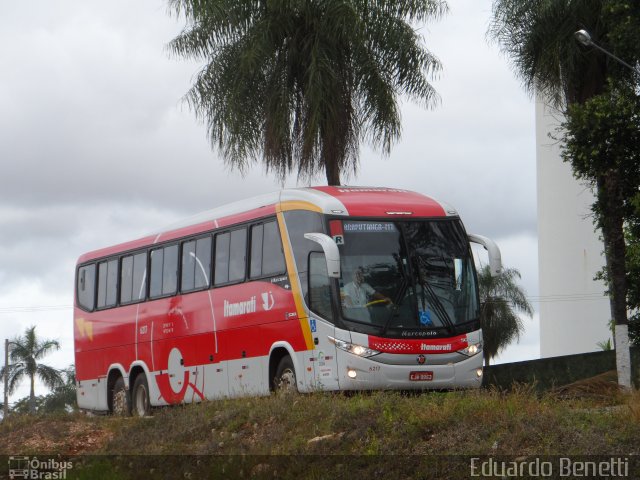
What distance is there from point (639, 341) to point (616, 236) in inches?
179

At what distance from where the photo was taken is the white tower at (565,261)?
69438 mm

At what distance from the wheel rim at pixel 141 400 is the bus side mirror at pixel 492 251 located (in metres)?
8.08

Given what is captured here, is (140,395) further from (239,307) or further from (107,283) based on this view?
(239,307)

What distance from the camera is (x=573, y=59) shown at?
2870 centimetres

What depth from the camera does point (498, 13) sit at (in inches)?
1169

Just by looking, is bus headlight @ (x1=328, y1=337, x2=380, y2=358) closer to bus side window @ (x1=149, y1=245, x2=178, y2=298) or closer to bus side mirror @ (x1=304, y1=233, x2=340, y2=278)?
bus side mirror @ (x1=304, y1=233, x2=340, y2=278)

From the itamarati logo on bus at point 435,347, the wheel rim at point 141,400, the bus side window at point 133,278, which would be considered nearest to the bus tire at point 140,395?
the wheel rim at point 141,400

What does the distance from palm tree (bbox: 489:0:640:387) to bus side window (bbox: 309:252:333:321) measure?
9810 millimetres

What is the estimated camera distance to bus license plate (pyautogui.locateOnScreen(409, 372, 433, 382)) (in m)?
19.1

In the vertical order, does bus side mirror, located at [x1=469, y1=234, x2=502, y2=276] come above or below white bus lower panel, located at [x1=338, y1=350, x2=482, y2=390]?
above

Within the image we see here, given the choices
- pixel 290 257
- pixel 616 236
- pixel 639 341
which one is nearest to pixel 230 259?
pixel 290 257

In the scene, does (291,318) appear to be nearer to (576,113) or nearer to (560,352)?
(576,113)

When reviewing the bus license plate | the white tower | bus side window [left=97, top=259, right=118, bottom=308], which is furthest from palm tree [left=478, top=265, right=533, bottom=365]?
the bus license plate

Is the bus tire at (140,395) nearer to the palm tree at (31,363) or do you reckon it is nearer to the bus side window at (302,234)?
the bus side window at (302,234)
